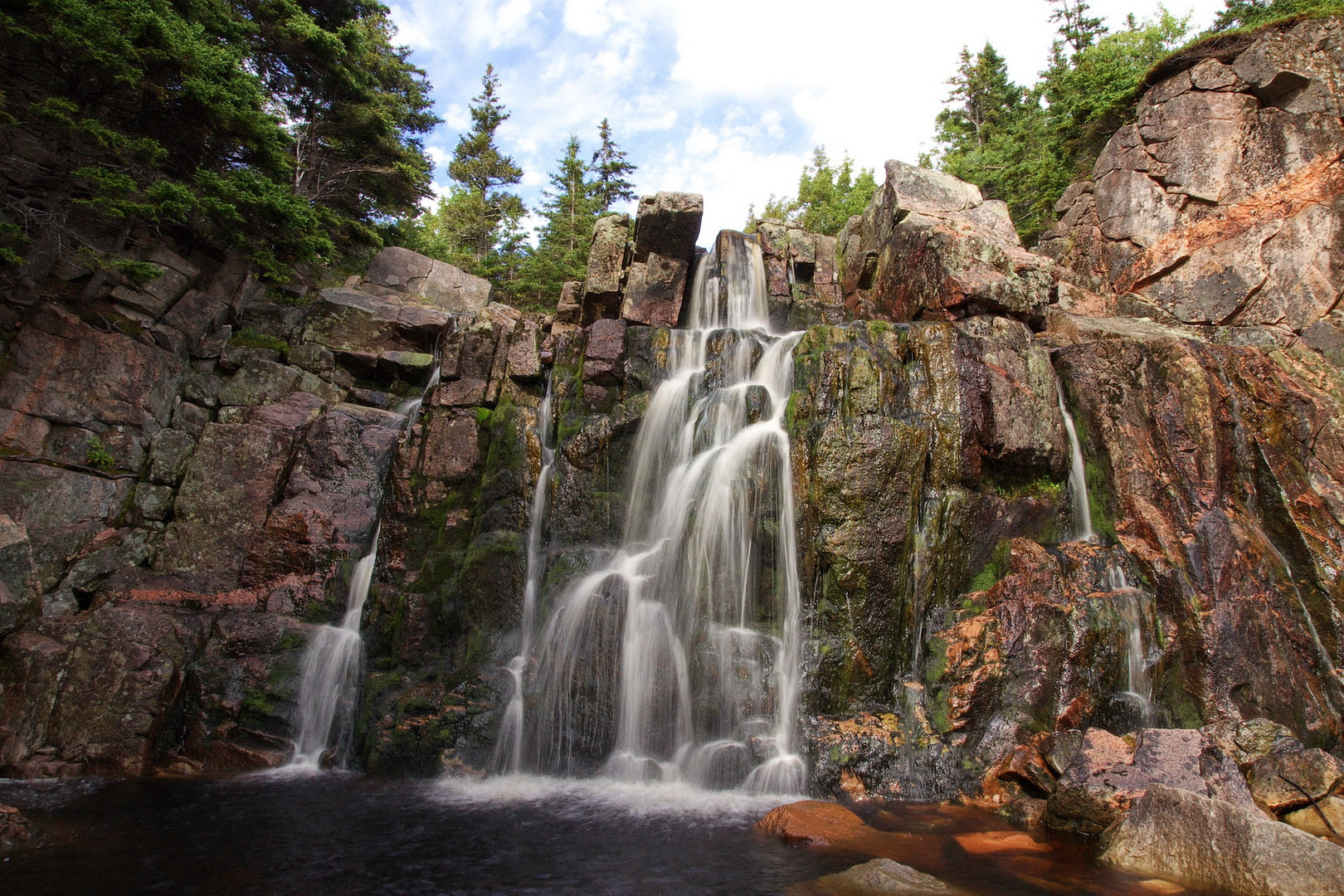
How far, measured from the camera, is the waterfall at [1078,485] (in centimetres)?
1099

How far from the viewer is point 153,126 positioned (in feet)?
48.1

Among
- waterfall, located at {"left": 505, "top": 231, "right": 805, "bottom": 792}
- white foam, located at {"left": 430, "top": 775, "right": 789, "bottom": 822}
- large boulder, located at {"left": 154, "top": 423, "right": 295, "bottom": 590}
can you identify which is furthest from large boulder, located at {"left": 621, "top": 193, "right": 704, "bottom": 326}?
white foam, located at {"left": 430, "top": 775, "right": 789, "bottom": 822}

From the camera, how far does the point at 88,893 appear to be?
5105 mm

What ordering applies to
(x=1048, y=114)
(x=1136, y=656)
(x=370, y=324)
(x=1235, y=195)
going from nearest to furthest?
(x=1136, y=656), (x=1235, y=195), (x=370, y=324), (x=1048, y=114)

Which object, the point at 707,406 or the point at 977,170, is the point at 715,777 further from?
the point at 977,170

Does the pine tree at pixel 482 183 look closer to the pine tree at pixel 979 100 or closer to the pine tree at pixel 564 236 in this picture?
the pine tree at pixel 564 236

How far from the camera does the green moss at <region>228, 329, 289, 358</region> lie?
14.9m

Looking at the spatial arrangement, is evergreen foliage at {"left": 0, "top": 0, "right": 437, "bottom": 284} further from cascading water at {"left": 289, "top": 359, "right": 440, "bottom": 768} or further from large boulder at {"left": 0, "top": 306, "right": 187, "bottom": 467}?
cascading water at {"left": 289, "top": 359, "right": 440, "bottom": 768}

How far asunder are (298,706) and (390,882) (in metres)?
5.45

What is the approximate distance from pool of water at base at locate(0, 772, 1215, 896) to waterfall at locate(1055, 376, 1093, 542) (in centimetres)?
574

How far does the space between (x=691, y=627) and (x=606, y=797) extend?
101 inches

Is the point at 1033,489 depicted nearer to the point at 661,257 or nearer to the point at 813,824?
the point at 813,824

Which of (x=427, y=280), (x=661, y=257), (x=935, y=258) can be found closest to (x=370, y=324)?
(x=427, y=280)

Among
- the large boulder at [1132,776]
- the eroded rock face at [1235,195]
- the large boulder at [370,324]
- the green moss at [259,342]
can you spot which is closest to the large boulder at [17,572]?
the green moss at [259,342]
